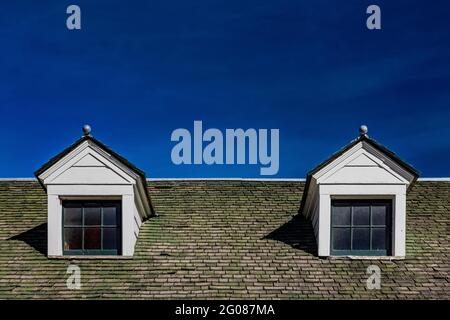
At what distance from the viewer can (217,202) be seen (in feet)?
43.3

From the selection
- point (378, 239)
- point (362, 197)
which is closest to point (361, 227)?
point (378, 239)

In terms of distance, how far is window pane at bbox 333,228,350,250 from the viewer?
11172mm

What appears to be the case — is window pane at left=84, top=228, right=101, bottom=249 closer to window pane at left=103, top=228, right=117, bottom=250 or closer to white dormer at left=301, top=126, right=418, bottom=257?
window pane at left=103, top=228, right=117, bottom=250

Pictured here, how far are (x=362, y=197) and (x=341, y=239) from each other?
0.85 metres

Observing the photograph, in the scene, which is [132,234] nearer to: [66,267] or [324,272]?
[66,267]

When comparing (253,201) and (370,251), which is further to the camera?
(253,201)

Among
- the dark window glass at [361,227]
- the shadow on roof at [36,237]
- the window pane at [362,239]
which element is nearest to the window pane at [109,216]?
the shadow on roof at [36,237]

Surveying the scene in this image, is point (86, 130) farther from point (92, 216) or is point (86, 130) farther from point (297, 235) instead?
point (297, 235)

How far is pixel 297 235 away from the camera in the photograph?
11797 millimetres

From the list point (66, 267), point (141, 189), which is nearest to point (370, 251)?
point (141, 189)

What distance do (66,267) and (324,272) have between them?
4503mm

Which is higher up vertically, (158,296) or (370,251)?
(370,251)

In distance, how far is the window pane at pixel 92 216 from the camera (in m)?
11.3

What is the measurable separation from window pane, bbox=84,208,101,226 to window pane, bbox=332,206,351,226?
170 inches
